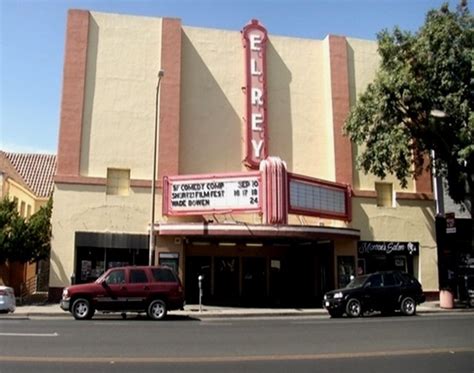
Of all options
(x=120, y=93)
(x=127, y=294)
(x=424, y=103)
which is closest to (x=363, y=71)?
(x=424, y=103)

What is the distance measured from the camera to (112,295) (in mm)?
18938

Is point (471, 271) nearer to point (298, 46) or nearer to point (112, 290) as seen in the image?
point (298, 46)

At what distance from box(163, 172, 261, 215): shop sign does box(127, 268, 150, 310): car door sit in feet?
24.5

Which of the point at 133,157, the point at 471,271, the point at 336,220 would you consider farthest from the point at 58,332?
the point at 471,271

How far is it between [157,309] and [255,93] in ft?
45.8

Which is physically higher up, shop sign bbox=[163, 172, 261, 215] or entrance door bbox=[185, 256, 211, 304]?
shop sign bbox=[163, 172, 261, 215]

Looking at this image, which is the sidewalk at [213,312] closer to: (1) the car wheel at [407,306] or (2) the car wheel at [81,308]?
(2) the car wheel at [81,308]

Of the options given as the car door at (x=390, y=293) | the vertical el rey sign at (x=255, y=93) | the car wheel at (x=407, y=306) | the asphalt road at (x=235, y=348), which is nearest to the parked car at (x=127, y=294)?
the asphalt road at (x=235, y=348)

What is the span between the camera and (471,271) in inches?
1188

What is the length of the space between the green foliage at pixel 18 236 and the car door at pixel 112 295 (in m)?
9.51

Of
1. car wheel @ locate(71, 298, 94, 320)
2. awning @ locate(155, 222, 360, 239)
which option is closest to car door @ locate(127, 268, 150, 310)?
car wheel @ locate(71, 298, 94, 320)

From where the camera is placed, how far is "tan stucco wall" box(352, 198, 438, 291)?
3016cm

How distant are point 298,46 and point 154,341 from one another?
872 inches

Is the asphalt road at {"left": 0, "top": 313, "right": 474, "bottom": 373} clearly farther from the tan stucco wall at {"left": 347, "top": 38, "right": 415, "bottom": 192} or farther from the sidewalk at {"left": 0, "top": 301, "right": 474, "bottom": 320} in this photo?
the tan stucco wall at {"left": 347, "top": 38, "right": 415, "bottom": 192}
